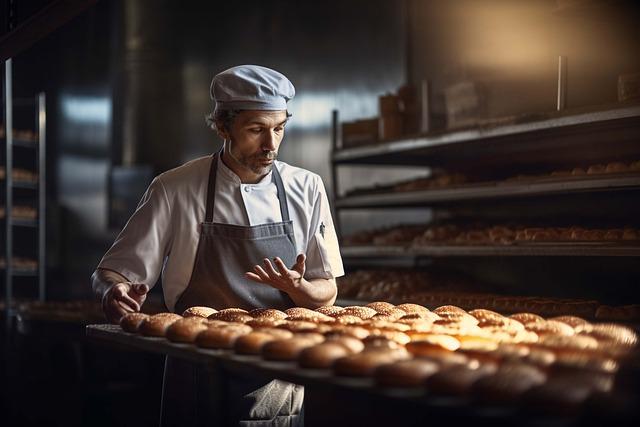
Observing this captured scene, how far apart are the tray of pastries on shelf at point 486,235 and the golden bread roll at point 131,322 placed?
1.97 metres

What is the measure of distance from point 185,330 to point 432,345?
25.8 inches

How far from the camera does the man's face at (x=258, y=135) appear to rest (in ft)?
8.89

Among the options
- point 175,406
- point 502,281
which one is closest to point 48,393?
point 502,281

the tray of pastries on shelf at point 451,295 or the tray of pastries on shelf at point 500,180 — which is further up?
the tray of pastries on shelf at point 500,180

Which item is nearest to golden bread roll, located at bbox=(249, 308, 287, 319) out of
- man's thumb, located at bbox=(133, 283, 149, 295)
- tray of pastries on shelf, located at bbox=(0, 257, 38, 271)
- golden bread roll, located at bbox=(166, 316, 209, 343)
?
golden bread roll, located at bbox=(166, 316, 209, 343)

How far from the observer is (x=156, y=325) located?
2.21 metres

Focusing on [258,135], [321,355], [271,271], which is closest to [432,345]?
[321,355]

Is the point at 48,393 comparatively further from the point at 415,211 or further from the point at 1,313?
the point at 415,211

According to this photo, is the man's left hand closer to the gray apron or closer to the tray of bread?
the tray of bread

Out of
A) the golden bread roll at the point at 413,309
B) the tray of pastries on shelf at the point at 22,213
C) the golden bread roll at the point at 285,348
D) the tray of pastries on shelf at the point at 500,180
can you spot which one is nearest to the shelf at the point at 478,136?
the tray of pastries on shelf at the point at 500,180

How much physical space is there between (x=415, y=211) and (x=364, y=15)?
1.59 meters

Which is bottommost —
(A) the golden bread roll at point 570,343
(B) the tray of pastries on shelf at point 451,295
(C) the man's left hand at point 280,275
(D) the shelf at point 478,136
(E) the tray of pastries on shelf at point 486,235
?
(B) the tray of pastries on shelf at point 451,295

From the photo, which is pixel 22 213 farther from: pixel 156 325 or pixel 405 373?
pixel 405 373

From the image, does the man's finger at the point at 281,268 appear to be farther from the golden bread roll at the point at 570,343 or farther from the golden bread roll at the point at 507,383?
the golden bread roll at the point at 507,383
